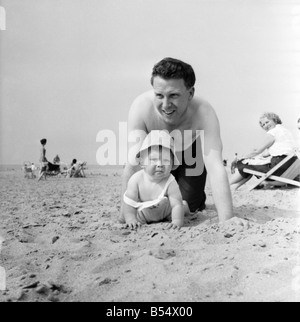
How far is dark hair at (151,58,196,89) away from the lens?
269 centimetres

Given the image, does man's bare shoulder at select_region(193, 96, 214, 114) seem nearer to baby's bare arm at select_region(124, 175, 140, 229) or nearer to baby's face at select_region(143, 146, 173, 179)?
baby's face at select_region(143, 146, 173, 179)

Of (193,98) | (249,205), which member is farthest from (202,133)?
(249,205)

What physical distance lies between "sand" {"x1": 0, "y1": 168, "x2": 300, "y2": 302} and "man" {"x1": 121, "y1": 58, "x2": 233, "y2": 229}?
31 cm

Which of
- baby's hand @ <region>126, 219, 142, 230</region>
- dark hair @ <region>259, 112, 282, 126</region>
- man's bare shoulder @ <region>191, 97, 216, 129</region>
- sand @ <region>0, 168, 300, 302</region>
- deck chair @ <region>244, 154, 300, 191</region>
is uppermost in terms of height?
dark hair @ <region>259, 112, 282, 126</region>

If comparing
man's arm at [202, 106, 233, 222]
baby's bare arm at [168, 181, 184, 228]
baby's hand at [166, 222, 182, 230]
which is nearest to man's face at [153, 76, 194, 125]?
man's arm at [202, 106, 233, 222]

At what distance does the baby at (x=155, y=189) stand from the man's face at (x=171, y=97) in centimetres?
15

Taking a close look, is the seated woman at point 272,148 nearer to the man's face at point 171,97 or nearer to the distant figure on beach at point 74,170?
the man's face at point 171,97

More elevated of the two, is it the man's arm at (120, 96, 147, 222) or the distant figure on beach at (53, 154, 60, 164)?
the man's arm at (120, 96, 147, 222)

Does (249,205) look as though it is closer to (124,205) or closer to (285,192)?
(285,192)

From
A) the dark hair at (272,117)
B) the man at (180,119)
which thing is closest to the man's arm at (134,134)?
the man at (180,119)

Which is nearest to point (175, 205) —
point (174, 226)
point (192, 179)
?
point (174, 226)

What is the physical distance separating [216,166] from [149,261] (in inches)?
43.8

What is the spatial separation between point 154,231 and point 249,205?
175 centimetres

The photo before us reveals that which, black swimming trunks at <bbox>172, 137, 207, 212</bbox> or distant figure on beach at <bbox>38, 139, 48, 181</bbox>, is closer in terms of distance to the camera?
black swimming trunks at <bbox>172, 137, 207, 212</bbox>
